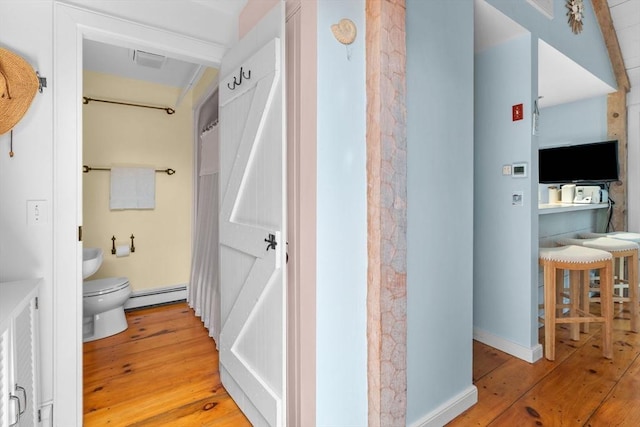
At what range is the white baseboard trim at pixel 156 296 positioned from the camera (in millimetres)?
3376

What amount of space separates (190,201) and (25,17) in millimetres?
2304

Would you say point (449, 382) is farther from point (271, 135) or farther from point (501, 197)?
point (271, 135)

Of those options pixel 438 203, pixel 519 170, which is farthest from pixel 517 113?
pixel 438 203

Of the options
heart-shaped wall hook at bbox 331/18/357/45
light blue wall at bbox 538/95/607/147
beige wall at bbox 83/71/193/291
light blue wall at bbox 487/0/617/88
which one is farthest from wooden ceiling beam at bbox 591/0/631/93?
beige wall at bbox 83/71/193/291

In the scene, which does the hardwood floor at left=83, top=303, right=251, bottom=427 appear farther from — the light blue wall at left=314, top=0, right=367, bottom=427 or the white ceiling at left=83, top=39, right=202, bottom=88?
the white ceiling at left=83, top=39, right=202, bottom=88

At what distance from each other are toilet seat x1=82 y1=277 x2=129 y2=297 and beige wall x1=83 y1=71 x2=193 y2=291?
0.40m

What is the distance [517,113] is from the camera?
228cm

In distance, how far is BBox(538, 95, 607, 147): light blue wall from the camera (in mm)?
3768

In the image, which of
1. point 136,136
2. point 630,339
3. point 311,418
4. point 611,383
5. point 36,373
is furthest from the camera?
point 136,136

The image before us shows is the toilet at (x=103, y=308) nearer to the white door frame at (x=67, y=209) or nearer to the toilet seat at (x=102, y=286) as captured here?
the toilet seat at (x=102, y=286)

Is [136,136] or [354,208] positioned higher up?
[136,136]

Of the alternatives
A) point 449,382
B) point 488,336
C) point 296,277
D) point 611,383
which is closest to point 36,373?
point 296,277

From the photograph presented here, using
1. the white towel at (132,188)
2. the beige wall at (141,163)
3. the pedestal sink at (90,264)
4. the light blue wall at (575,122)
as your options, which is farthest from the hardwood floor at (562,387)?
the white towel at (132,188)

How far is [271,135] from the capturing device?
152cm
